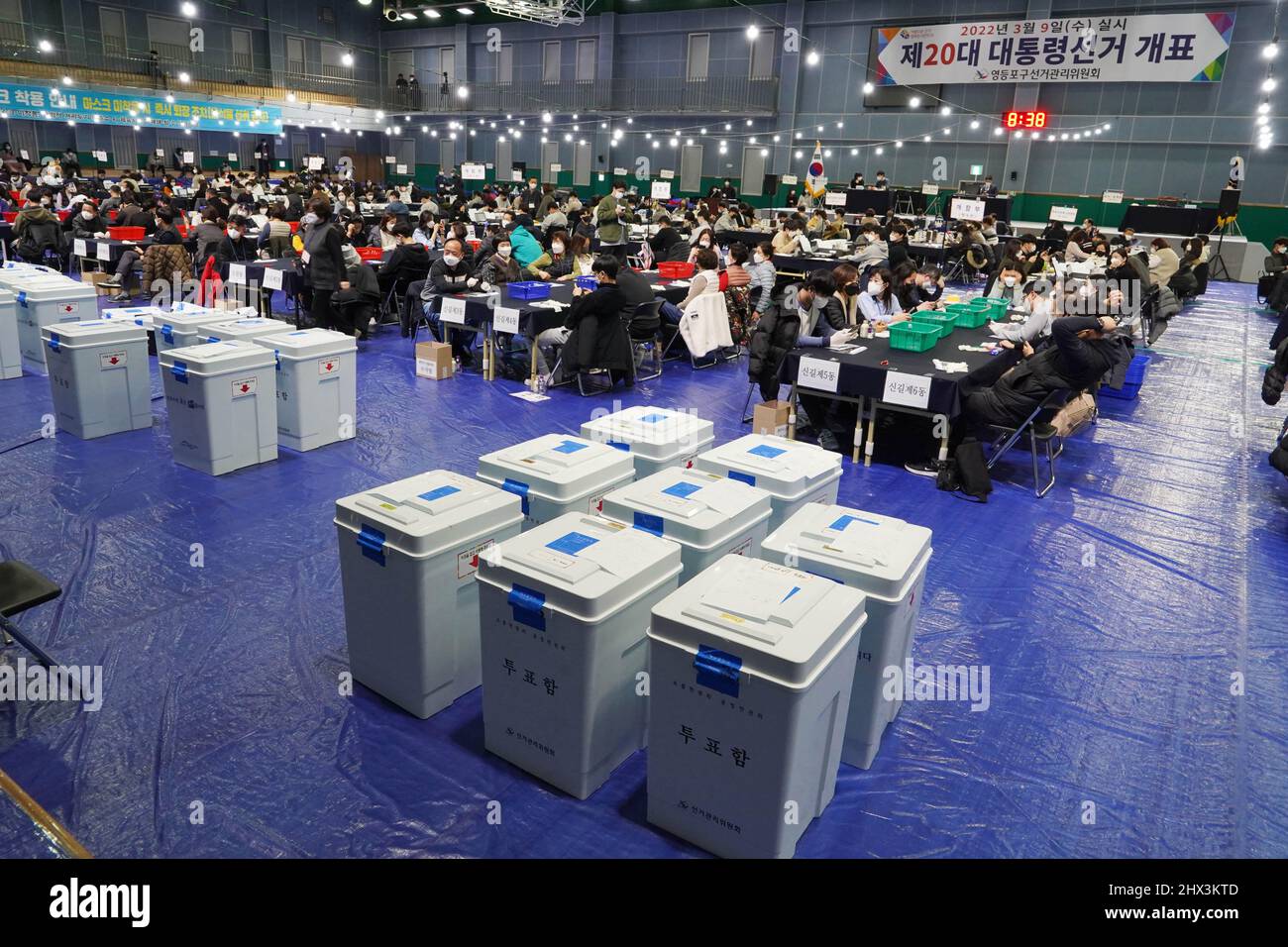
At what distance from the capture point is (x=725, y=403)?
25.8 ft

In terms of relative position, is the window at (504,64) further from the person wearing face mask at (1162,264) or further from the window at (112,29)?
the person wearing face mask at (1162,264)

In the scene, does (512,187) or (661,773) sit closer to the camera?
(661,773)

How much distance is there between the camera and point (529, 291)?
833 cm

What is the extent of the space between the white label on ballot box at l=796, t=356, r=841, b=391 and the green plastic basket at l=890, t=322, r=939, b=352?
0.78m

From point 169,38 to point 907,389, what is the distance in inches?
1217

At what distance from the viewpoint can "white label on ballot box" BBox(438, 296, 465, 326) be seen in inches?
321

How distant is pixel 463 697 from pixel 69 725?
1.38 meters

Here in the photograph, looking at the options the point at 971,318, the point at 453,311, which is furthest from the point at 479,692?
the point at 971,318

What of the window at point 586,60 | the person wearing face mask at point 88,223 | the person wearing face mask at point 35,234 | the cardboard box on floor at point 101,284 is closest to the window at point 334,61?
the window at point 586,60

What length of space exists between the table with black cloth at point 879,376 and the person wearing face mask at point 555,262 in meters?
4.47

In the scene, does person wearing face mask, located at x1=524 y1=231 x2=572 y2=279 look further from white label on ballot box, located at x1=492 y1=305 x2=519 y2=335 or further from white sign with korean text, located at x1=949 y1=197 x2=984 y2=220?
white sign with korean text, located at x1=949 y1=197 x2=984 y2=220

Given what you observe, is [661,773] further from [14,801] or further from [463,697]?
[14,801]

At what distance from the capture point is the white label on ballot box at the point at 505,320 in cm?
767
